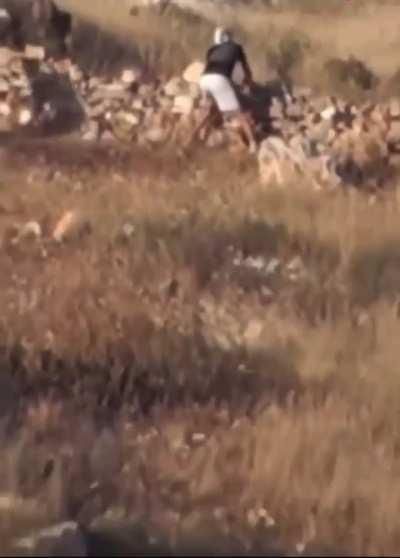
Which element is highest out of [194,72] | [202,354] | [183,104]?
[194,72]

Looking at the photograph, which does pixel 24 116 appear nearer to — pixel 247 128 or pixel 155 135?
pixel 155 135

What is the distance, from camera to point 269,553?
14.6ft

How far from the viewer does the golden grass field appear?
4.98 metres

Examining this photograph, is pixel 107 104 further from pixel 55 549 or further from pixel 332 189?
pixel 55 549

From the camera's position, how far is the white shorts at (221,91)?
26.6 ft

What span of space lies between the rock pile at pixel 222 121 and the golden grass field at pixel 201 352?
16cm

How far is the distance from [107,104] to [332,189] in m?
1.30

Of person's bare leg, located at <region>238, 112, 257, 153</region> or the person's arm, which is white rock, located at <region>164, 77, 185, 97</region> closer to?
the person's arm

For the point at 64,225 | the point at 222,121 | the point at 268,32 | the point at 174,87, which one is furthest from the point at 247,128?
the point at 64,225

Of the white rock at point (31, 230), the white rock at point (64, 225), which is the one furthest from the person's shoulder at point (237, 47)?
the white rock at point (31, 230)

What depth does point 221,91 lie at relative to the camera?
8.16m

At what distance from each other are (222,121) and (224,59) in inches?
14.7

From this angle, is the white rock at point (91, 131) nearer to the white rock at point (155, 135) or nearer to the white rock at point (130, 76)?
the white rock at point (155, 135)

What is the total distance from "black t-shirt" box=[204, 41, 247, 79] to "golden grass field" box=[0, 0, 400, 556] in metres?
0.51
